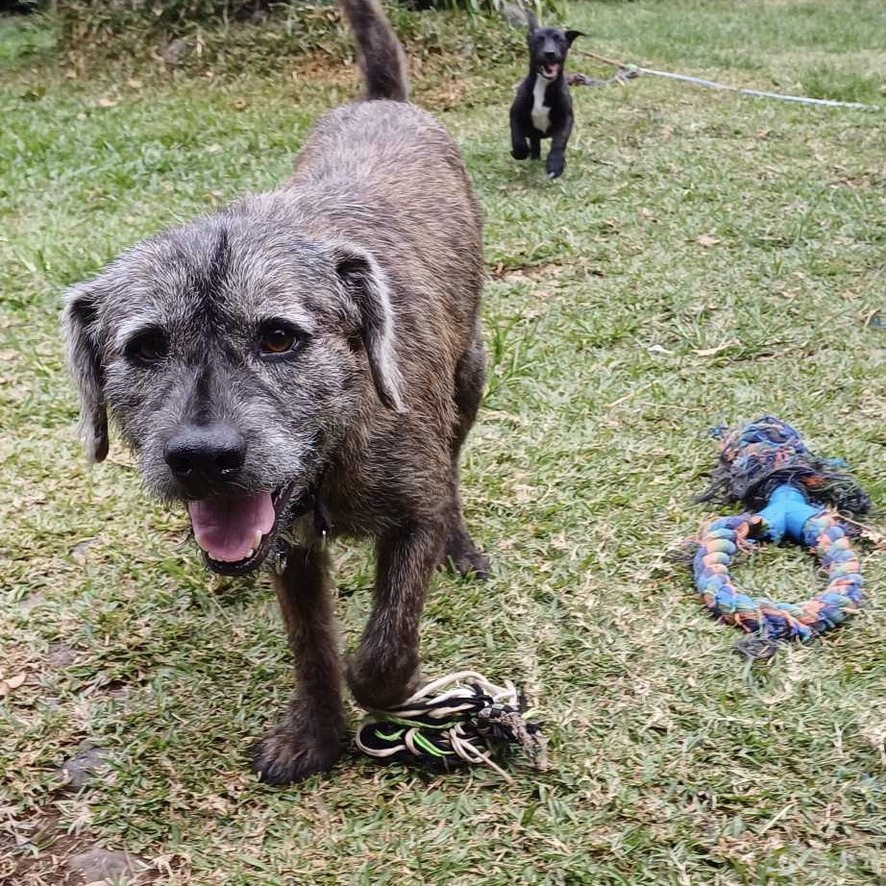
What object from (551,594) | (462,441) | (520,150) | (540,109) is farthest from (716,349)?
(520,150)

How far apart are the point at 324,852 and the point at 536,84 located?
713 cm

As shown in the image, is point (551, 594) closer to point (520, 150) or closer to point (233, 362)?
point (233, 362)

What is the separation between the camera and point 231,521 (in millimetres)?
2650

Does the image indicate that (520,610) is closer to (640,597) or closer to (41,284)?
(640,597)

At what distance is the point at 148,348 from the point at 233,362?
0.84 feet

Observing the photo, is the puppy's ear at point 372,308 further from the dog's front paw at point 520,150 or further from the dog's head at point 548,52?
the dog's head at point 548,52

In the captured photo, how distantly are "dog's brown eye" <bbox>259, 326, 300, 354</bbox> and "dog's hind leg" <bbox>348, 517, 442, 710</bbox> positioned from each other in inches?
27.4

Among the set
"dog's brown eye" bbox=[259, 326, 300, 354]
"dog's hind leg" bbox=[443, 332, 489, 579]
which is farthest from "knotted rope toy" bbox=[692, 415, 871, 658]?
"dog's brown eye" bbox=[259, 326, 300, 354]

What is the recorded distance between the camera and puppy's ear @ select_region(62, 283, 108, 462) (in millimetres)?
2961

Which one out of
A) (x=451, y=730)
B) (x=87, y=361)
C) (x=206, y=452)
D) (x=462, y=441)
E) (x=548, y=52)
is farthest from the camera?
(x=548, y=52)

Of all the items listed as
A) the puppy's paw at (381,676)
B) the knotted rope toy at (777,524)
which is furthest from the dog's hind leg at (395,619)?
the knotted rope toy at (777,524)

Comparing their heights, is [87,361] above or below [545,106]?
above

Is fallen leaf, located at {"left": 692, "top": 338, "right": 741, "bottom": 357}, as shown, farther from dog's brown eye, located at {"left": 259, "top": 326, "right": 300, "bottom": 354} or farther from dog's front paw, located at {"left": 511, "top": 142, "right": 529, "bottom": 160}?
dog's front paw, located at {"left": 511, "top": 142, "right": 529, "bottom": 160}

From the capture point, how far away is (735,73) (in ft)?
41.3
